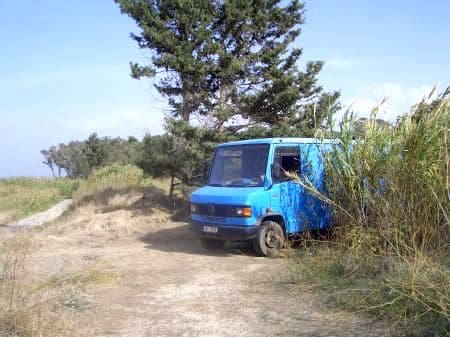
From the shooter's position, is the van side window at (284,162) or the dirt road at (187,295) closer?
the dirt road at (187,295)

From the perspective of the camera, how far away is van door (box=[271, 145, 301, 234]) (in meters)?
10.4

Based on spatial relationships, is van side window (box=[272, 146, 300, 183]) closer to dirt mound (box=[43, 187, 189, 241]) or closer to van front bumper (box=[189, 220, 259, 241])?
van front bumper (box=[189, 220, 259, 241])

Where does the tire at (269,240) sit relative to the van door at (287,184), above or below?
below

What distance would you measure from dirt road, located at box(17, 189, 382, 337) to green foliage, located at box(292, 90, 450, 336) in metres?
0.49

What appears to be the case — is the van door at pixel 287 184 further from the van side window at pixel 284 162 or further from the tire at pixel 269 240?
the tire at pixel 269 240

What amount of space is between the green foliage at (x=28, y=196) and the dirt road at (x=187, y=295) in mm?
11650

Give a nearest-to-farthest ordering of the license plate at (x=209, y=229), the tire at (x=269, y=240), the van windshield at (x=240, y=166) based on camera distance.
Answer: the tire at (x=269, y=240) → the van windshield at (x=240, y=166) → the license plate at (x=209, y=229)

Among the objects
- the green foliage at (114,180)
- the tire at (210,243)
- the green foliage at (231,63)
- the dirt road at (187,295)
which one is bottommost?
the dirt road at (187,295)

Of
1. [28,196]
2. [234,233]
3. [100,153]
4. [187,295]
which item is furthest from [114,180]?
[100,153]

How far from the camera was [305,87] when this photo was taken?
1688 cm

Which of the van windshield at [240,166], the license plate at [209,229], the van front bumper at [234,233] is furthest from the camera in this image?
the license plate at [209,229]

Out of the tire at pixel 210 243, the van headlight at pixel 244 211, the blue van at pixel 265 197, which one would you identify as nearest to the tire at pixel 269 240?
the blue van at pixel 265 197

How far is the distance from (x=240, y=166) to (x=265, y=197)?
104 cm

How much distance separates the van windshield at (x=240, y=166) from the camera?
1058 centimetres
